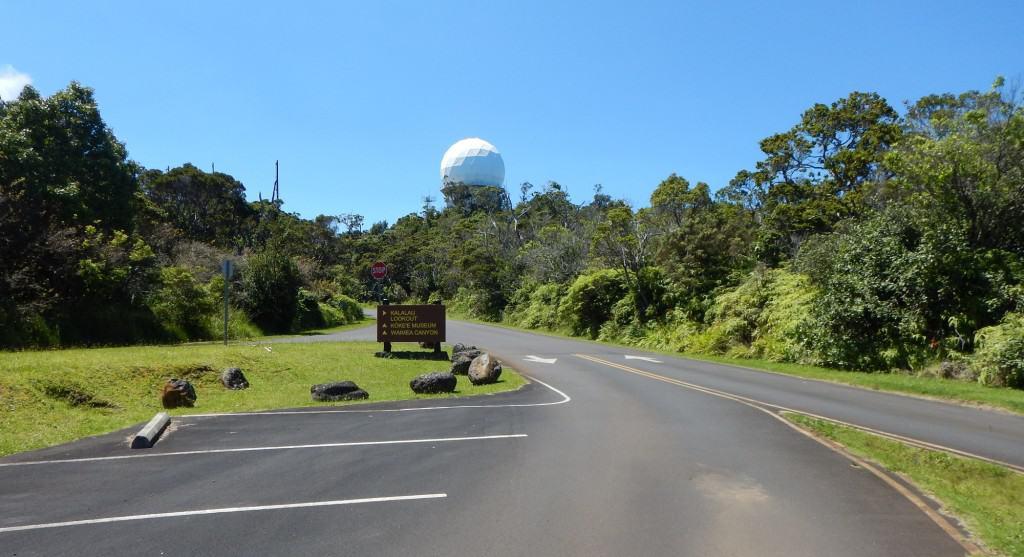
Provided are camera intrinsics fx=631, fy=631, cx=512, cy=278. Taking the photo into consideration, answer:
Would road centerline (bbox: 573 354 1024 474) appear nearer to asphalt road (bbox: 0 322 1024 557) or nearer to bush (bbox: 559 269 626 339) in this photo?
asphalt road (bbox: 0 322 1024 557)

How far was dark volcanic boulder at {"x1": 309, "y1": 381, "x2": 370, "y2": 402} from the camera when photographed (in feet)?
43.2

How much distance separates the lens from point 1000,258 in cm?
1847

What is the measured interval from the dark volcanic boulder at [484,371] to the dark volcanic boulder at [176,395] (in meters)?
6.83

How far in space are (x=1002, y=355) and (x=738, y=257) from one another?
15530mm

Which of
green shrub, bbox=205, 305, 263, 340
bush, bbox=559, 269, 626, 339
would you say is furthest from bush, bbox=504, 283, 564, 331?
green shrub, bbox=205, 305, 263, 340

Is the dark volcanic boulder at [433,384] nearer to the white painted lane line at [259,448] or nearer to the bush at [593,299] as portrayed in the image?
the white painted lane line at [259,448]

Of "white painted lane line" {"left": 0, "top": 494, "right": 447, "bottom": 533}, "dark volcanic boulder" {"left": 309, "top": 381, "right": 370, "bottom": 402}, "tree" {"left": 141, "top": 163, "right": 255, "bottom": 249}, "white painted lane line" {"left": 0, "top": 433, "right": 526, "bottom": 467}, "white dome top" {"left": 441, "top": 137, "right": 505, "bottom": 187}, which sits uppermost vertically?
"white dome top" {"left": 441, "top": 137, "right": 505, "bottom": 187}

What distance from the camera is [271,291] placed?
33.4 meters

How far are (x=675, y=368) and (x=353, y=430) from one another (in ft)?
44.6

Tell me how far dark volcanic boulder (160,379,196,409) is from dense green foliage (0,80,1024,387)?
10.5 metres

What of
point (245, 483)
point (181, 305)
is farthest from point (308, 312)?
point (245, 483)

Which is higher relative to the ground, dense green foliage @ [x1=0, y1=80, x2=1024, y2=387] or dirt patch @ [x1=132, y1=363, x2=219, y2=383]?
dense green foliage @ [x1=0, y1=80, x2=1024, y2=387]

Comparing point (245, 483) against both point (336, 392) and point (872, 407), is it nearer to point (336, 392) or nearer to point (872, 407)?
point (336, 392)

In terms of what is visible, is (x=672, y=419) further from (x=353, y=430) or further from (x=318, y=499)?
(x=318, y=499)
